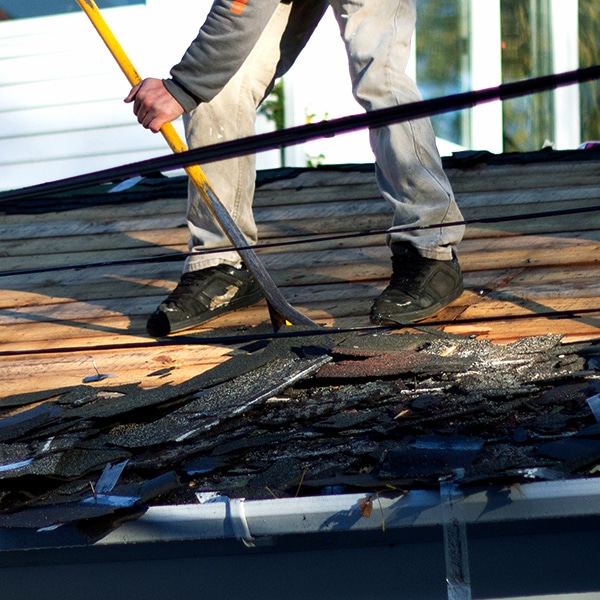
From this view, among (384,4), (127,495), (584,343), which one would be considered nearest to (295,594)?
(127,495)

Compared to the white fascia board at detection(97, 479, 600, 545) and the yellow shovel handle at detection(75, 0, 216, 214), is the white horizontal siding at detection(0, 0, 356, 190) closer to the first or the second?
the yellow shovel handle at detection(75, 0, 216, 214)

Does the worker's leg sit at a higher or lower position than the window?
lower

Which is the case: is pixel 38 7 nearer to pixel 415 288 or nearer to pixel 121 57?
pixel 121 57

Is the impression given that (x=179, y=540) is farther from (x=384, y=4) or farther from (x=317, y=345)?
(x=384, y=4)

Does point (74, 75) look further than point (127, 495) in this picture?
Yes

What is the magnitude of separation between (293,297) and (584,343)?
0.94m

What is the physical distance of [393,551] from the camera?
1.29 meters

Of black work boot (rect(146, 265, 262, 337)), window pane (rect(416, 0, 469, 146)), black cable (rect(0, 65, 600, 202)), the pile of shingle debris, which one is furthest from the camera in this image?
window pane (rect(416, 0, 469, 146))

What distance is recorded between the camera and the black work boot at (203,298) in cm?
237

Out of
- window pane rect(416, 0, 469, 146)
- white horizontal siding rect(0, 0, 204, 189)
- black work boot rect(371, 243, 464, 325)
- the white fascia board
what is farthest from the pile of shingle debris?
window pane rect(416, 0, 469, 146)

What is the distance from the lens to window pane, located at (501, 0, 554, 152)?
6445 mm

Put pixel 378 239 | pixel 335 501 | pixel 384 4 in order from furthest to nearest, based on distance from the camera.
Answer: pixel 378 239, pixel 384 4, pixel 335 501

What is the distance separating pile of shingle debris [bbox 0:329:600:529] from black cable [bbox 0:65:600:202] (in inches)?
18.9

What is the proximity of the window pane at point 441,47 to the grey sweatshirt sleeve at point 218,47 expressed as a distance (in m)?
4.52
